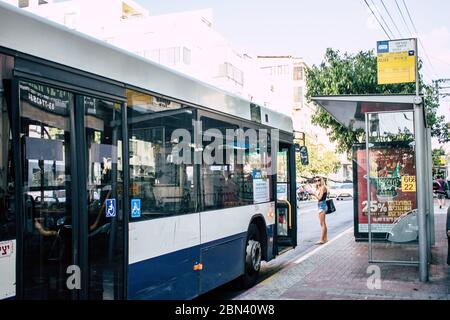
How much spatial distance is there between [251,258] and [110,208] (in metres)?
3.79

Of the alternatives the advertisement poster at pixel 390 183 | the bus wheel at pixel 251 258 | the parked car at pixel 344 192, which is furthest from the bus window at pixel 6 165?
the parked car at pixel 344 192

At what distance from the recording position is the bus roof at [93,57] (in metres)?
3.73

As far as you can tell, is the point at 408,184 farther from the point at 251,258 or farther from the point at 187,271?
the point at 187,271

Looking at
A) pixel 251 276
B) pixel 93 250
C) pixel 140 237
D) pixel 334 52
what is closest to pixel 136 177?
pixel 140 237

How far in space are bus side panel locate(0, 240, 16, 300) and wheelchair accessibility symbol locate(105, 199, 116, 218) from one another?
1.13 metres

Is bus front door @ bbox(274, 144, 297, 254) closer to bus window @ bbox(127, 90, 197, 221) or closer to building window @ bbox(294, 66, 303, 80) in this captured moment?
bus window @ bbox(127, 90, 197, 221)

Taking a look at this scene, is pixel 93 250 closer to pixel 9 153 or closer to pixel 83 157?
pixel 83 157

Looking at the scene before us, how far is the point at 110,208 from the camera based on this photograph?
15.1 ft

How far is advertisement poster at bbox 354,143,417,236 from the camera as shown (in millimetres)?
11109

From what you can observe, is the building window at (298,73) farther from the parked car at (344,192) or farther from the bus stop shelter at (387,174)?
the bus stop shelter at (387,174)

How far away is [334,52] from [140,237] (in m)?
17.8

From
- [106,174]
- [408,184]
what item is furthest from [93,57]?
[408,184]

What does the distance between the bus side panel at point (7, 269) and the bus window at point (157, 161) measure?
1.49m

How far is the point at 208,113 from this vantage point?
259 inches
